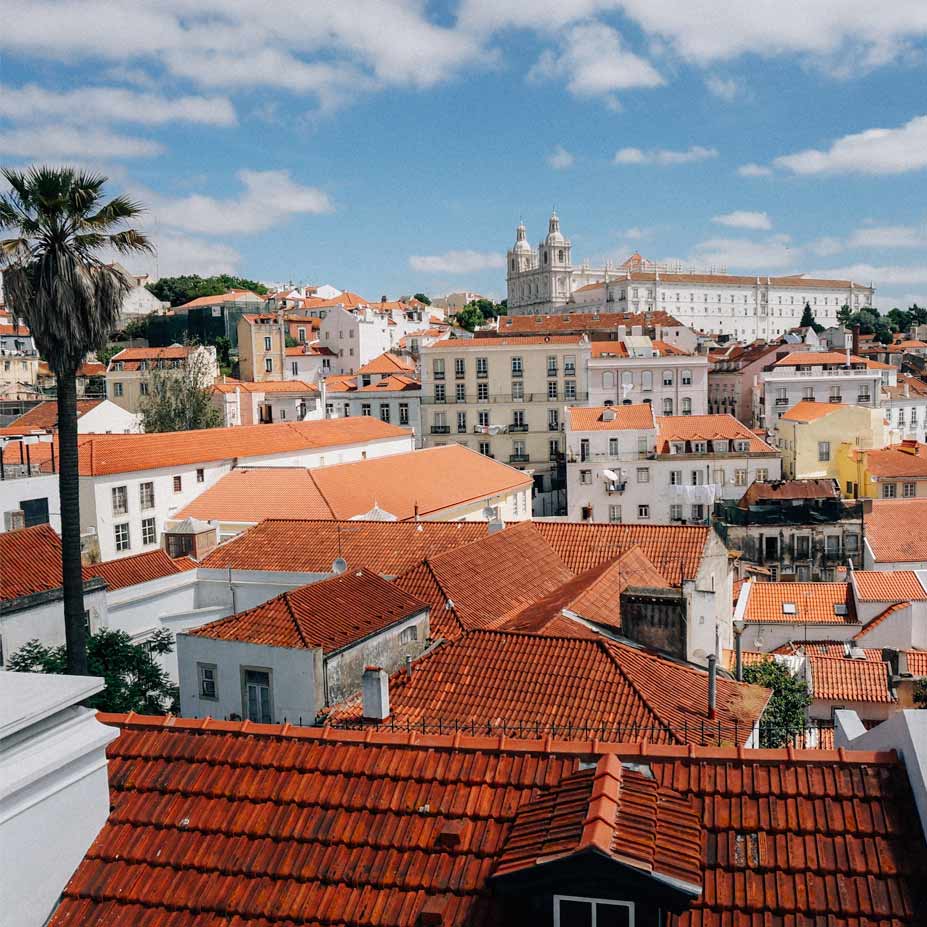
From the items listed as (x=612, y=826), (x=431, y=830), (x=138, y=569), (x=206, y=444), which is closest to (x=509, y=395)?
(x=206, y=444)

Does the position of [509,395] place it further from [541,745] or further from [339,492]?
[541,745]

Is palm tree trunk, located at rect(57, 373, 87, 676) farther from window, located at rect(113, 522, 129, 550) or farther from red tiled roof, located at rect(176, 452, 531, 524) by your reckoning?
window, located at rect(113, 522, 129, 550)

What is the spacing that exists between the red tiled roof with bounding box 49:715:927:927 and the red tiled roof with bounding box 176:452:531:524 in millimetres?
25540

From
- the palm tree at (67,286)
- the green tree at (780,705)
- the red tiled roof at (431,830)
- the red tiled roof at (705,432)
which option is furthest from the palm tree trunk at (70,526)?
the red tiled roof at (705,432)

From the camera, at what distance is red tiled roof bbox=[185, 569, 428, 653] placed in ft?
43.2

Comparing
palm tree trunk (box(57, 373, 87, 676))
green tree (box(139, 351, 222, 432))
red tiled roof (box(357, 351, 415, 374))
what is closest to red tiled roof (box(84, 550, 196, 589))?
palm tree trunk (box(57, 373, 87, 676))

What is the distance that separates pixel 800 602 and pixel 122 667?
2023 centimetres

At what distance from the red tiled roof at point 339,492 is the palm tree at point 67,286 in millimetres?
15692

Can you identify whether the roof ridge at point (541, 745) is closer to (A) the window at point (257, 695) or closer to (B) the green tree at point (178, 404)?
(A) the window at point (257, 695)

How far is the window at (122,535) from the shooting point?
2972 cm

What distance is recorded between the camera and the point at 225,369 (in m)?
79.1

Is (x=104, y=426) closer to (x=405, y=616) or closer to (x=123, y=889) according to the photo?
(x=405, y=616)

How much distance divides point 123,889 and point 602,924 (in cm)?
226

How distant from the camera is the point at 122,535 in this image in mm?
29938
